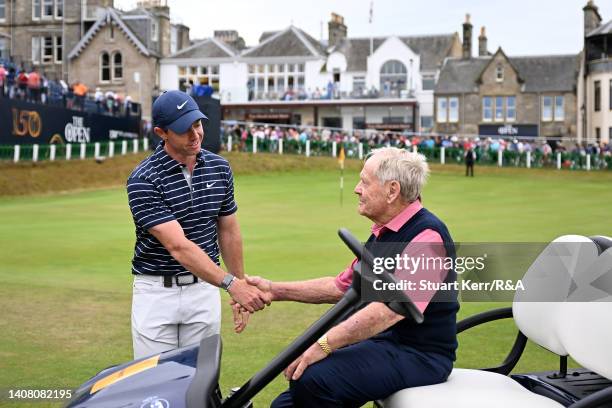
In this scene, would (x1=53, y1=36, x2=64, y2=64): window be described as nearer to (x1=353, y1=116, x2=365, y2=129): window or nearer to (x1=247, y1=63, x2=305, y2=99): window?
(x1=247, y1=63, x2=305, y2=99): window

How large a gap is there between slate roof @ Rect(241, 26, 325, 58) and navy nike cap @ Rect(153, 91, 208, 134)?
68.1m

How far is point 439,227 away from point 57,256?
13.6 m

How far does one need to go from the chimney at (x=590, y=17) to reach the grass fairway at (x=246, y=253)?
29.9m

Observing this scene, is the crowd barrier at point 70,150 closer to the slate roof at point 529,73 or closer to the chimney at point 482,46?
the slate roof at point 529,73

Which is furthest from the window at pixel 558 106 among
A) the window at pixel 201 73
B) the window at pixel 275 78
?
the window at pixel 201 73

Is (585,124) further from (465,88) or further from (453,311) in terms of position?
(453,311)

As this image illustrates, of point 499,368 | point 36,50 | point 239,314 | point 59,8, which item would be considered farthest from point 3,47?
point 499,368

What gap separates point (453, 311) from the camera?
14.3ft

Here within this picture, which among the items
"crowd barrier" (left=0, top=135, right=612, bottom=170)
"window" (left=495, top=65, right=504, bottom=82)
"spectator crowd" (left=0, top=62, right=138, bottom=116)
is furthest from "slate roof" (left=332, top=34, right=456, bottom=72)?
"spectator crowd" (left=0, top=62, right=138, bottom=116)

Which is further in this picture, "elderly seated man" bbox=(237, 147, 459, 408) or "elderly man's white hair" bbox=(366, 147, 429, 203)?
"elderly man's white hair" bbox=(366, 147, 429, 203)

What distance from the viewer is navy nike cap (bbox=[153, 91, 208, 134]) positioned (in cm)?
507

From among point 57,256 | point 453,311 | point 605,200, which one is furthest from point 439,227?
point 605,200

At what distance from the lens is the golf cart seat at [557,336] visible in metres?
4.18

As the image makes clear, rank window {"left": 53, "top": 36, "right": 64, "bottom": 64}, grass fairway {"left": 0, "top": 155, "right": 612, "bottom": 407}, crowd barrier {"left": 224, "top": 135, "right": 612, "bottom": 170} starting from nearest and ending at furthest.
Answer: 1. grass fairway {"left": 0, "top": 155, "right": 612, "bottom": 407}
2. crowd barrier {"left": 224, "top": 135, "right": 612, "bottom": 170}
3. window {"left": 53, "top": 36, "right": 64, "bottom": 64}
